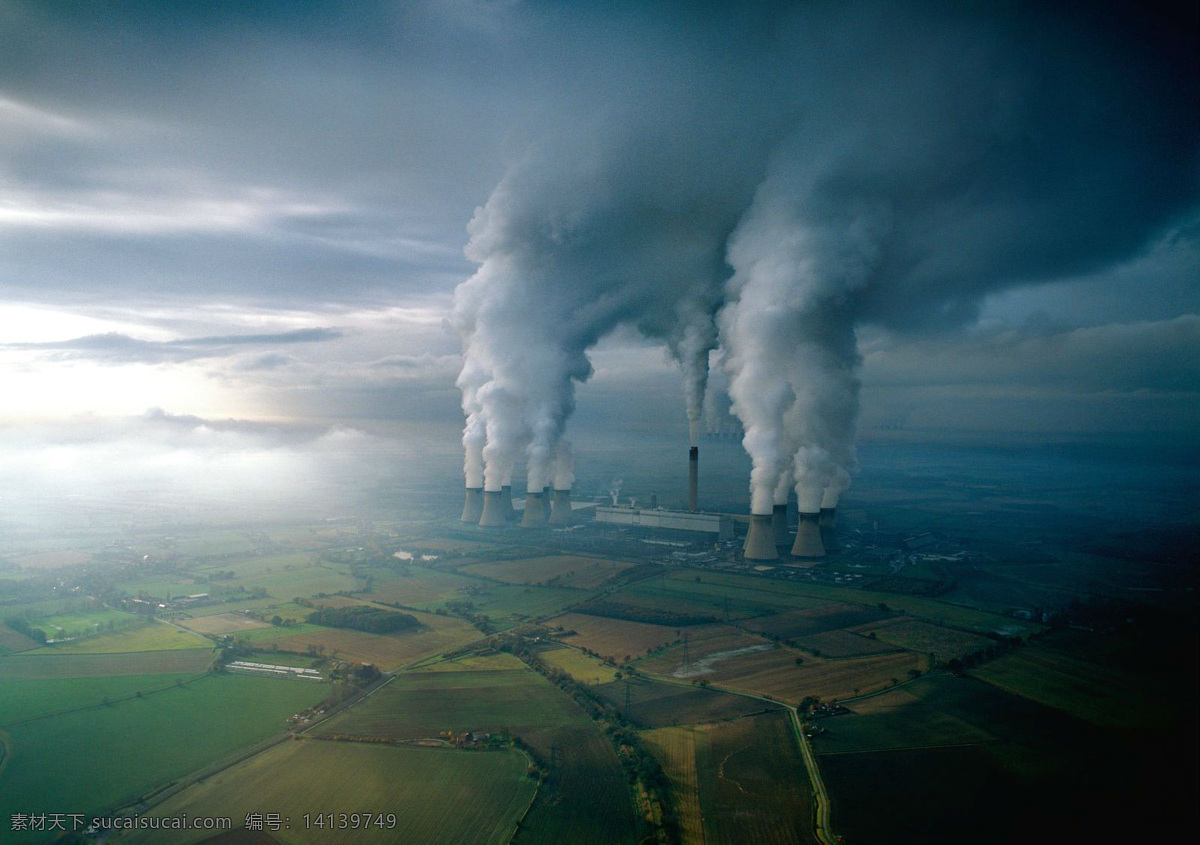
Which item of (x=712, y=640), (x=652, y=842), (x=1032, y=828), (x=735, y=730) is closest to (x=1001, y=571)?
(x=712, y=640)

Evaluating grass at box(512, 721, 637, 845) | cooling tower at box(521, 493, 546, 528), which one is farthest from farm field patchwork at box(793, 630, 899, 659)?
cooling tower at box(521, 493, 546, 528)

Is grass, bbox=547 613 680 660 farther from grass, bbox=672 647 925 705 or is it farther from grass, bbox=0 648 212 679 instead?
grass, bbox=0 648 212 679

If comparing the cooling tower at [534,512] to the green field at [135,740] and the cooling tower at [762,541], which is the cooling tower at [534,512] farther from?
the green field at [135,740]

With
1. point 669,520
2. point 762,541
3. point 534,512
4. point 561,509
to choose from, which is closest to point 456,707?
point 762,541

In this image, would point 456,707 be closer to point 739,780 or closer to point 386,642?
point 386,642

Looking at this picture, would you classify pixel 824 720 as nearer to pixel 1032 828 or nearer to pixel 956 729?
pixel 956 729

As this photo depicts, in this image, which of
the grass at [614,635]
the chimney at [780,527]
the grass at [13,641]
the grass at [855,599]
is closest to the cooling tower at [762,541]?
the grass at [855,599]

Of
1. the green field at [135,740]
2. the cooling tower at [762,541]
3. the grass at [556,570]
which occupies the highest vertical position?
the cooling tower at [762,541]
